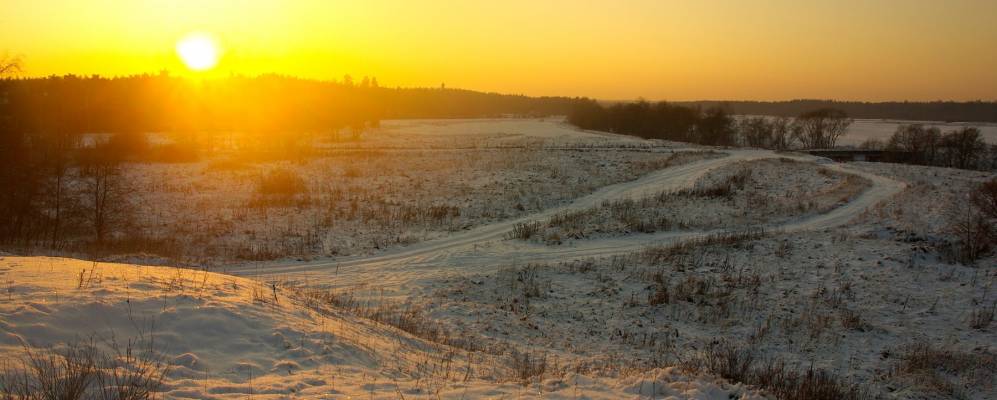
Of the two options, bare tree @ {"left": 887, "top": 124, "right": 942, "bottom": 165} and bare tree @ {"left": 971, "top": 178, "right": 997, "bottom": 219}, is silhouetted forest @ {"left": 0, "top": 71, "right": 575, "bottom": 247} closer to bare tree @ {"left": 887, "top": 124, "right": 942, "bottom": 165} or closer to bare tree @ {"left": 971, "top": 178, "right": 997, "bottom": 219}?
bare tree @ {"left": 971, "top": 178, "right": 997, "bottom": 219}

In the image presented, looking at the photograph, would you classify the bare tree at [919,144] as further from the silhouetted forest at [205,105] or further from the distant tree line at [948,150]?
the silhouetted forest at [205,105]

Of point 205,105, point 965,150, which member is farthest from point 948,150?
point 205,105

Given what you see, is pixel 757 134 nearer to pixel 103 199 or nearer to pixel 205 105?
pixel 205 105

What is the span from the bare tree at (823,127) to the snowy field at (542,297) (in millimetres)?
71488

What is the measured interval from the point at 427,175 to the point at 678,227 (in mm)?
22277

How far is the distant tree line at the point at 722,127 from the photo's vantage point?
93.3 m

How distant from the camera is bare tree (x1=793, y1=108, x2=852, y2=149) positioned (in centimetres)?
9294

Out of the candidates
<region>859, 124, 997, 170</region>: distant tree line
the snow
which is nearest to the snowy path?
the snow

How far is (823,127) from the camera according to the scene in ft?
310

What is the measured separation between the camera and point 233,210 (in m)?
26.2

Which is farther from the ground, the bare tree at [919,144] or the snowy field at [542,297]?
the bare tree at [919,144]

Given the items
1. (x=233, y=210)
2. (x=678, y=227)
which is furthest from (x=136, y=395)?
(x=233, y=210)

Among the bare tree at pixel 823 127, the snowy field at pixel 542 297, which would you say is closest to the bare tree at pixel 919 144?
the bare tree at pixel 823 127

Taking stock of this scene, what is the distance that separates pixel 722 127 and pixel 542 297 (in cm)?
8850
